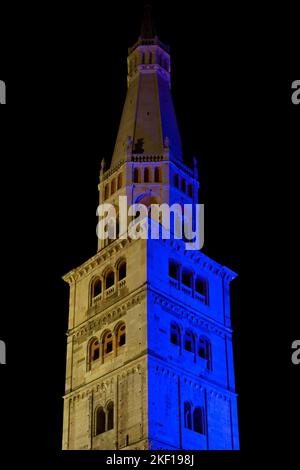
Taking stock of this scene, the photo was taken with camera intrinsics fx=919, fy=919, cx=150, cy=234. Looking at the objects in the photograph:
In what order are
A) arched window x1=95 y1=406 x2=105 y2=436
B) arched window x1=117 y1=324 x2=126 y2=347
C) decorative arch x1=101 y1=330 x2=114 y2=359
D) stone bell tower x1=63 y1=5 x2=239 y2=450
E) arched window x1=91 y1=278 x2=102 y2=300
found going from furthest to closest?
arched window x1=91 y1=278 x2=102 y2=300
decorative arch x1=101 y1=330 x2=114 y2=359
arched window x1=117 y1=324 x2=126 y2=347
arched window x1=95 y1=406 x2=105 y2=436
stone bell tower x1=63 y1=5 x2=239 y2=450

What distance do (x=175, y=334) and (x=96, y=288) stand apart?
7213 millimetres

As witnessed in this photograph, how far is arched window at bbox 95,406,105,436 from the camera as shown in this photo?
5486 centimetres

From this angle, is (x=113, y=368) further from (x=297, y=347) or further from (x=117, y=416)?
(x=297, y=347)

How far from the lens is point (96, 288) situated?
6053 cm

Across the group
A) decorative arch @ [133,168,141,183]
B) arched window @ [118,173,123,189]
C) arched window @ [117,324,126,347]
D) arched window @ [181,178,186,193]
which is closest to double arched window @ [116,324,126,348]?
arched window @ [117,324,126,347]

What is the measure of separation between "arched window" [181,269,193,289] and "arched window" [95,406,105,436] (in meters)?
9.79

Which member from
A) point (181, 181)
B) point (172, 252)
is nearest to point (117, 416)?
point (172, 252)

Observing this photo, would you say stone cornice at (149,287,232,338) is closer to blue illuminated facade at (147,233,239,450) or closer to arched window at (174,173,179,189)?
blue illuminated facade at (147,233,239,450)

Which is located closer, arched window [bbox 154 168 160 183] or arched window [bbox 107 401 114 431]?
arched window [bbox 107 401 114 431]

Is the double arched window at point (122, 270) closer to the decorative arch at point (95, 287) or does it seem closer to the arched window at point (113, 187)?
the decorative arch at point (95, 287)

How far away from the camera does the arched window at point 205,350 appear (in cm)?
5772

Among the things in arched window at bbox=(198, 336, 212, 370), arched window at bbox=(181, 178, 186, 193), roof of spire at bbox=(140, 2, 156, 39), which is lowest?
arched window at bbox=(198, 336, 212, 370)

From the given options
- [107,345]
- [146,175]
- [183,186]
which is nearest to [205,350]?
[107,345]
